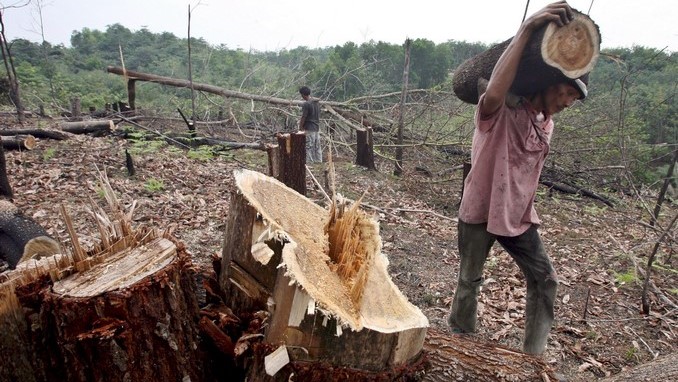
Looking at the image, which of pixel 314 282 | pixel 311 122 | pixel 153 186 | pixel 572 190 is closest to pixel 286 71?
pixel 311 122

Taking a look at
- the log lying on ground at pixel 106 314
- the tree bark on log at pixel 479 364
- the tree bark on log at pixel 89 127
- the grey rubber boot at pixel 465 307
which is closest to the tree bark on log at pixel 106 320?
the log lying on ground at pixel 106 314

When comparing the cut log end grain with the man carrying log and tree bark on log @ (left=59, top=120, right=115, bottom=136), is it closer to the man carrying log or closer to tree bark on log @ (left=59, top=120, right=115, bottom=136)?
the man carrying log

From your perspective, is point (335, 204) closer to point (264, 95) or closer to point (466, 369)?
point (466, 369)

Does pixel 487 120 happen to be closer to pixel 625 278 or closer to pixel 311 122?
pixel 625 278

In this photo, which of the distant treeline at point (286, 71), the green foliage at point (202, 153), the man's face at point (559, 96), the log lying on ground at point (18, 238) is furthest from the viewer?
the distant treeline at point (286, 71)

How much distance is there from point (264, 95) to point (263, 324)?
34.8 feet

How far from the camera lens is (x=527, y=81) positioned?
2.25 meters

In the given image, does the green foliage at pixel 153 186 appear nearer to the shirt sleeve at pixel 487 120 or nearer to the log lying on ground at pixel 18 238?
the log lying on ground at pixel 18 238

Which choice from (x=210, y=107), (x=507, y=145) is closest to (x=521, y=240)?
(x=507, y=145)

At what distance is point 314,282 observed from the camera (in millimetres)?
1406

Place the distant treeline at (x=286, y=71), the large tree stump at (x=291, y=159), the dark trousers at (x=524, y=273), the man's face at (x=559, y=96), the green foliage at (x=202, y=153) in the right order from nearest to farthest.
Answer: the man's face at (x=559, y=96) < the dark trousers at (x=524, y=273) < the large tree stump at (x=291, y=159) < the green foliage at (x=202, y=153) < the distant treeline at (x=286, y=71)

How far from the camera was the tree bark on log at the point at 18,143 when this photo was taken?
22.7ft

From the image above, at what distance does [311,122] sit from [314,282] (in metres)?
7.44

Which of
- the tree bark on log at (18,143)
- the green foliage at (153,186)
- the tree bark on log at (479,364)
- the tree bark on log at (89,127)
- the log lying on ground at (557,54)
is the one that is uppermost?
the log lying on ground at (557,54)
